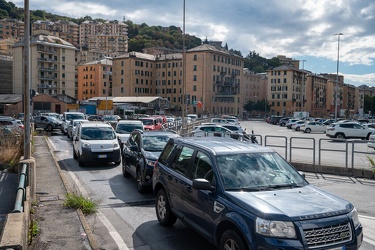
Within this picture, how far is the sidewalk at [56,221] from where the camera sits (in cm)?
633

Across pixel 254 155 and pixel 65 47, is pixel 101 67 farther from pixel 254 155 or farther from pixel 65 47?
pixel 254 155

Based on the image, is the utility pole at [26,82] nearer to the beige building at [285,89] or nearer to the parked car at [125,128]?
the parked car at [125,128]

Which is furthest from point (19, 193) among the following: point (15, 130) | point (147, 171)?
point (15, 130)

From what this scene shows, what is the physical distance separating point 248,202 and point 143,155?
6381 mm

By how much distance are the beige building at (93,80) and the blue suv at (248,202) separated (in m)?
108

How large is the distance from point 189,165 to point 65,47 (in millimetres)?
106022

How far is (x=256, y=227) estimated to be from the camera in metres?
4.61

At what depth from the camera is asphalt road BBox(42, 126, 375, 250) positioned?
6.67m

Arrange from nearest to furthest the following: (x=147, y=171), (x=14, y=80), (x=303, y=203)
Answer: (x=303, y=203) → (x=147, y=171) → (x=14, y=80)

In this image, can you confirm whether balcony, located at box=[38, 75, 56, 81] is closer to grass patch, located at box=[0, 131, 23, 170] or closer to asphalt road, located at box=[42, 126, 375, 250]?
grass patch, located at box=[0, 131, 23, 170]

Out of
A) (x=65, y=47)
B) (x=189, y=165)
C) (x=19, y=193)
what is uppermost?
(x=65, y=47)

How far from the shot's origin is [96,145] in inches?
619

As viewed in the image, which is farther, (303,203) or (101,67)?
(101,67)

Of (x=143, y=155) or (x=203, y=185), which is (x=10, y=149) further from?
(x=203, y=185)
